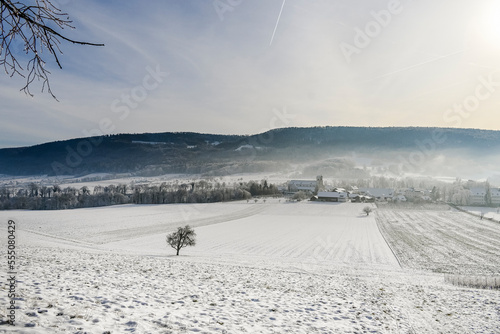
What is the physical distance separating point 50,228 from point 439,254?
204 feet

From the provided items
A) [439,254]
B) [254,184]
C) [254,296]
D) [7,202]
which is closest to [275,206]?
[254,184]

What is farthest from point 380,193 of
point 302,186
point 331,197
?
point 331,197

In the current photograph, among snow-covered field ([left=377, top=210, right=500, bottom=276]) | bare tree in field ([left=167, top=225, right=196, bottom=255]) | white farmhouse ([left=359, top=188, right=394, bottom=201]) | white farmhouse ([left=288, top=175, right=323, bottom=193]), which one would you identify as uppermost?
white farmhouse ([left=288, top=175, right=323, bottom=193])

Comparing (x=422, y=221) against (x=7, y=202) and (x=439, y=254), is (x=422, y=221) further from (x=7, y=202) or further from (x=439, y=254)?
(x=7, y=202)

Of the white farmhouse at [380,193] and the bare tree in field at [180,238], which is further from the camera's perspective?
the white farmhouse at [380,193]

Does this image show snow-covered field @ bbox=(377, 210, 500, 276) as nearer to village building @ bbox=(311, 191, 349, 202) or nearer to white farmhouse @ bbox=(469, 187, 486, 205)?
village building @ bbox=(311, 191, 349, 202)

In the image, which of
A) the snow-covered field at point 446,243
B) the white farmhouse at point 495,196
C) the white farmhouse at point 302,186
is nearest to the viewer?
the snow-covered field at point 446,243

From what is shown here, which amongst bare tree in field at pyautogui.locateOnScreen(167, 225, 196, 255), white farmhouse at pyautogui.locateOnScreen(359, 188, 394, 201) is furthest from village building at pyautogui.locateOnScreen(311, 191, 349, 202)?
bare tree in field at pyautogui.locateOnScreen(167, 225, 196, 255)

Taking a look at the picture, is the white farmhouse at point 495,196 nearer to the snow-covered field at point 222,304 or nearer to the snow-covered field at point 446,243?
the snow-covered field at point 446,243

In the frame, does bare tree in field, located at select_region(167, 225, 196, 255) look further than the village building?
No

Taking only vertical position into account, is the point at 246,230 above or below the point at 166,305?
below

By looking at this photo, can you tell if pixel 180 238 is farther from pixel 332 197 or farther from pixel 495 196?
pixel 495 196

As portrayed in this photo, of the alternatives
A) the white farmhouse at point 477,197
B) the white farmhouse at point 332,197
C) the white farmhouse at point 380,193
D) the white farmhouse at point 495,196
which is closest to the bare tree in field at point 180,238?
the white farmhouse at point 332,197

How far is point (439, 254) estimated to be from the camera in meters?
35.2
